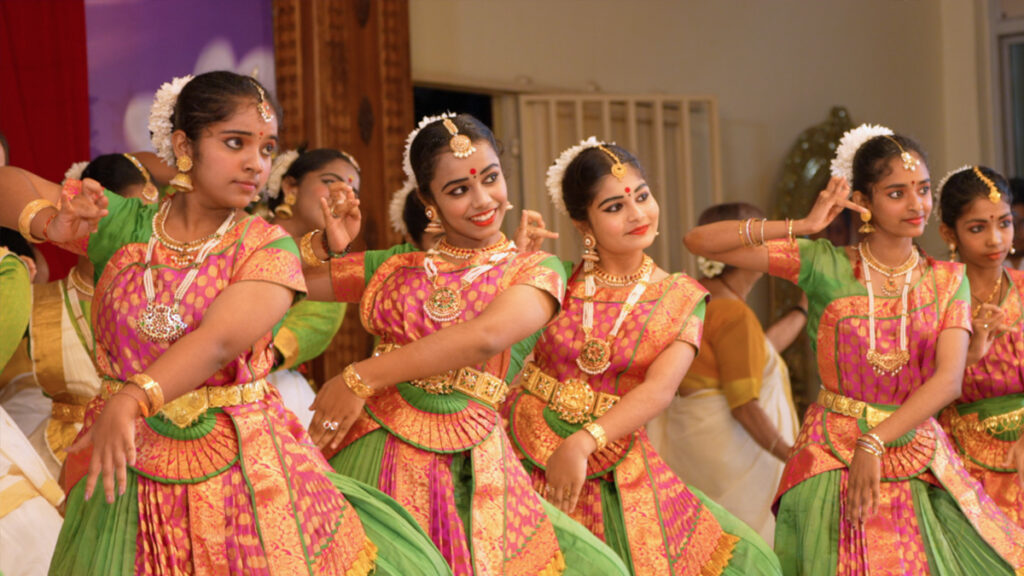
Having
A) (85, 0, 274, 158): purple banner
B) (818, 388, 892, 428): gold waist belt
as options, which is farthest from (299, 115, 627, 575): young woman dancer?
(85, 0, 274, 158): purple banner

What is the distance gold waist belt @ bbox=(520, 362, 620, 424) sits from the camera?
3197 millimetres

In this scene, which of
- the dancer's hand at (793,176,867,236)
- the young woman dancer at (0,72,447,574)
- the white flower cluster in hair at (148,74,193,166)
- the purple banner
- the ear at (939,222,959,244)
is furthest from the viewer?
the purple banner

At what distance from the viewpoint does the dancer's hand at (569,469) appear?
9.66ft

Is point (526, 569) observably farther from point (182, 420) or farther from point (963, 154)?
point (963, 154)

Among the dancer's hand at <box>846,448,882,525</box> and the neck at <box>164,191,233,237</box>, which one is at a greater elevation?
the neck at <box>164,191,233,237</box>

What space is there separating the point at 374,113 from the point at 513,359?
275 cm

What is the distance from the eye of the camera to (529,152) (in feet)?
21.6

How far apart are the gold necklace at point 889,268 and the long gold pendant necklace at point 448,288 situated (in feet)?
3.51

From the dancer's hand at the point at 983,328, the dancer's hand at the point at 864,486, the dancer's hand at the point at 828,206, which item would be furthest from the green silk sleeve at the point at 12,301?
the dancer's hand at the point at 983,328

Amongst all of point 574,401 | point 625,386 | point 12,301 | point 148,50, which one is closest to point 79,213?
point 12,301

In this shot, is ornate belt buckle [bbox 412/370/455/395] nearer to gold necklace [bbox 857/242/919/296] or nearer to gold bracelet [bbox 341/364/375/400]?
gold bracelet [bbox 341/364/375/400]

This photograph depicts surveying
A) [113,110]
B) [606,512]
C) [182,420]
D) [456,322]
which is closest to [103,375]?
[182,420]

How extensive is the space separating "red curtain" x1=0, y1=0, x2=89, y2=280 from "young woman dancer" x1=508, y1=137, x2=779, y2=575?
7.57 feet

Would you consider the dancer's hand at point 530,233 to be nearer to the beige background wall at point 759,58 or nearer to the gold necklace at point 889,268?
the gold necklace at point 889,268
